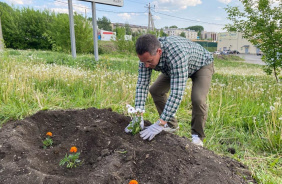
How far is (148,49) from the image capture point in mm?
2029

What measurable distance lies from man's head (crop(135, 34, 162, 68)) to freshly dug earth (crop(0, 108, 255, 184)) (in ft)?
2.79

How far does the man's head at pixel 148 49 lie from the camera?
6.64 ft

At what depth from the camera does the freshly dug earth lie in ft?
5.36

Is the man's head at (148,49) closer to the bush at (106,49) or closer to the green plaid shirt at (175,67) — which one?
the green plaid shirt at (175,67)

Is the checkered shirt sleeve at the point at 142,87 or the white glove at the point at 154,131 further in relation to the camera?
the checkered shirt sleeve at the point at 142,87

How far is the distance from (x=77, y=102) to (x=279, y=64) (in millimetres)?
5107

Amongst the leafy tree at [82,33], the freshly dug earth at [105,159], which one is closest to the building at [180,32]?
the leafy tree at [82,33]

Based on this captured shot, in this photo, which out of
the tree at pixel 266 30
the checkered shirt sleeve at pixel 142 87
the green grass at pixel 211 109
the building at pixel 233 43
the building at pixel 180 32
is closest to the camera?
the checkered shirt sleeve at pixel 142 87

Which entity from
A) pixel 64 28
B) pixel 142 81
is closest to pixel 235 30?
pixel 142 81

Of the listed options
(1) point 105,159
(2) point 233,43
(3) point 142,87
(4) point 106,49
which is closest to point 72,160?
(1) point 105,159

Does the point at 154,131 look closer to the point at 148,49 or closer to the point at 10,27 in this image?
the point at 148,49

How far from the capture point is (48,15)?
982 inches

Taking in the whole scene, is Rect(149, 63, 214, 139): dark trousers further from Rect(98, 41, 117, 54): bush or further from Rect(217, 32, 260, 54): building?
Rect(217, 32, 260, 54): building

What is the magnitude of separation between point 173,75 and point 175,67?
0.09 meters
